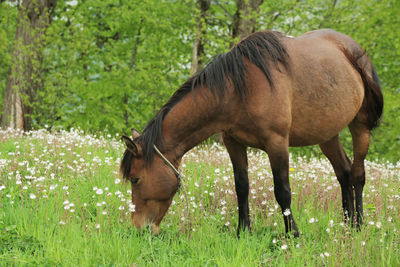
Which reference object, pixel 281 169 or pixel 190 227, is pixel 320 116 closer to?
pixel 281 169

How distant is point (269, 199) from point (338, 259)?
6.73 feet

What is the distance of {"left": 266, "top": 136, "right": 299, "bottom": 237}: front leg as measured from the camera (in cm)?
416

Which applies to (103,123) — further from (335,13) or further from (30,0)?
(335,13)

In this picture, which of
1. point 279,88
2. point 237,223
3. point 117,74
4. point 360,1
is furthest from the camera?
point 360,1

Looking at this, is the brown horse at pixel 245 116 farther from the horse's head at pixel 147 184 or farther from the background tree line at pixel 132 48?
the background tree line at pixel 132 48

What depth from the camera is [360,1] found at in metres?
17.6

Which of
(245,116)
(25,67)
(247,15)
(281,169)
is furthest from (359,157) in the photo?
(25,67)

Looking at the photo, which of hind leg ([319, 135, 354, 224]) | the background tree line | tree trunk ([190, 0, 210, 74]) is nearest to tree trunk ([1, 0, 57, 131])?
the background tree line

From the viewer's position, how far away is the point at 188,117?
4219 millimetres

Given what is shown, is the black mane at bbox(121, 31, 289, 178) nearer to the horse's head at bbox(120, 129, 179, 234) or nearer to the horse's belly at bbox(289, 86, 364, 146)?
the horse's head at bbox(120, 129, 179, 234)

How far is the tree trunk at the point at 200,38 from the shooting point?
16.1 metres

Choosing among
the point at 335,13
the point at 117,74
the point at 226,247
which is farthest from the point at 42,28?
the point at 226,247

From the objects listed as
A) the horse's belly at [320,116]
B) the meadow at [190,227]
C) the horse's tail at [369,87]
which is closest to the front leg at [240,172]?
the meadow at [190,227]

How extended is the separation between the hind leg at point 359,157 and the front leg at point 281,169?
1368 millimetres
